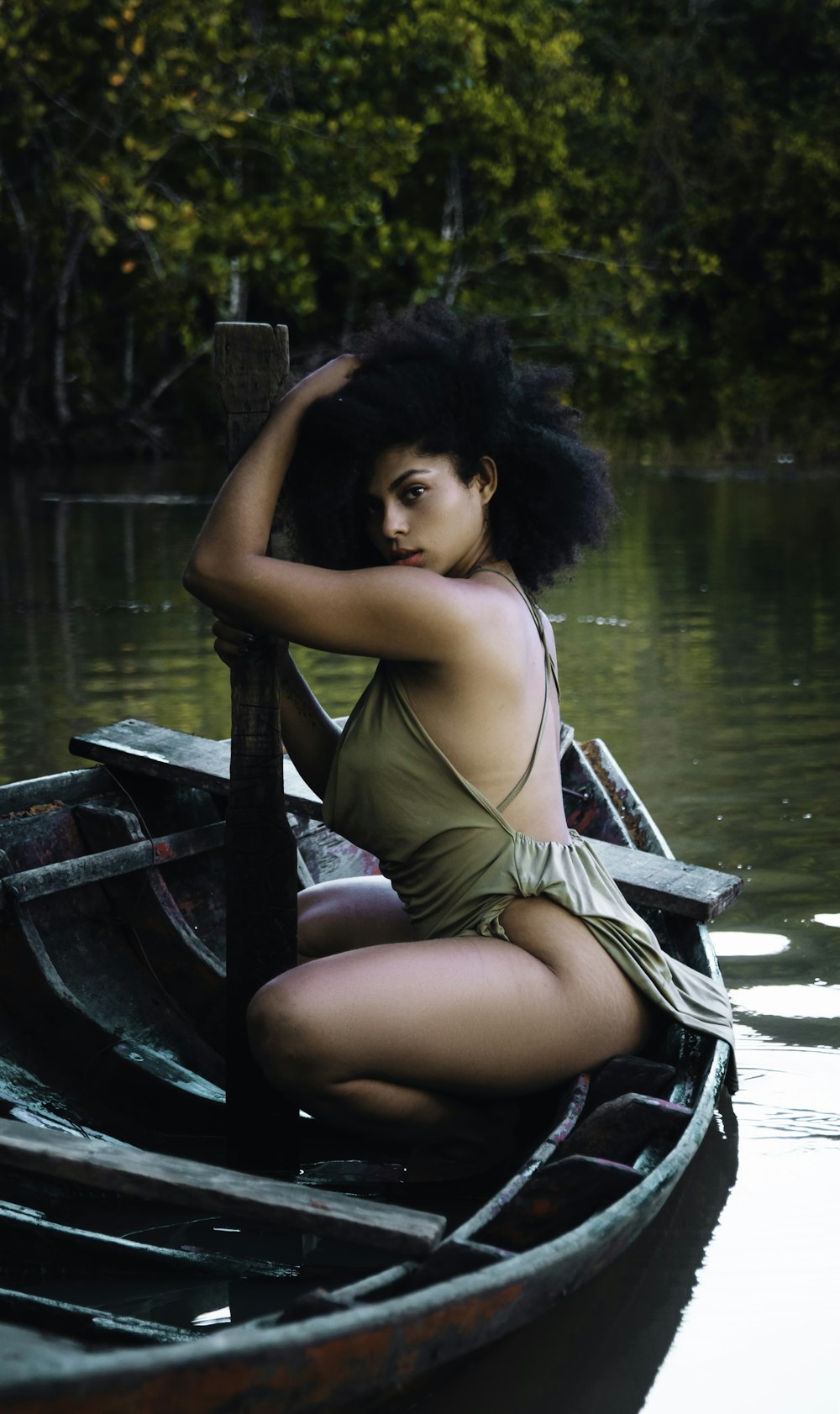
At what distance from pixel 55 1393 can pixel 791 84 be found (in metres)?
24.3

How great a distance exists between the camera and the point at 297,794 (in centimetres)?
362

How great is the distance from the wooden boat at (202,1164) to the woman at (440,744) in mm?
158

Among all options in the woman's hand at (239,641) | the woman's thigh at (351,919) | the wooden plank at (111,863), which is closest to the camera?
the woman's hand at (239,641)

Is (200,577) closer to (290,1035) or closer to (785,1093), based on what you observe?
(290,1035)

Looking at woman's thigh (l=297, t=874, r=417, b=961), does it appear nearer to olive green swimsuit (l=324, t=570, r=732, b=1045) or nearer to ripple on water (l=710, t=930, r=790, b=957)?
olive green swimsuit (l=324, t=570, r=732, b=1045)

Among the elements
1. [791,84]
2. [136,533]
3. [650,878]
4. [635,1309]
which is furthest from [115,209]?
[635,1309]

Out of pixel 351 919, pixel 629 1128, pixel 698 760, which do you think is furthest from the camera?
pixel 698 760

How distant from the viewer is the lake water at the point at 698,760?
2350mm

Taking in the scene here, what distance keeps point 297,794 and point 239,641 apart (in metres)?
0.98

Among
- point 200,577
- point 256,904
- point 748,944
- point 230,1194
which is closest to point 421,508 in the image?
point 200,577

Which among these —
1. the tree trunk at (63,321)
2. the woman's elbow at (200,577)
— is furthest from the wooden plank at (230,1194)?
the tree trunk at (63,321)

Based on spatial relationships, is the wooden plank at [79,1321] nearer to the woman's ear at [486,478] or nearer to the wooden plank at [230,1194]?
the wooden plank at [230,1194]

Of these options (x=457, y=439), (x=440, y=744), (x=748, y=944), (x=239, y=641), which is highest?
(x=457, y=439)

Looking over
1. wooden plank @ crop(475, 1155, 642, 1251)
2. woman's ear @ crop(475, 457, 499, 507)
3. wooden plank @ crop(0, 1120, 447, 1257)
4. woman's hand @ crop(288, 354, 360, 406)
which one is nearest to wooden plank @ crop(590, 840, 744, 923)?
woman's ear @ crop(475, 457, 499, 507)
